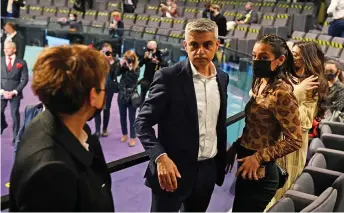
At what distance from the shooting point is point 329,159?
106 inches

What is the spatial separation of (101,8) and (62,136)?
12033 millimetres

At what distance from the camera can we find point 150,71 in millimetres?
5891

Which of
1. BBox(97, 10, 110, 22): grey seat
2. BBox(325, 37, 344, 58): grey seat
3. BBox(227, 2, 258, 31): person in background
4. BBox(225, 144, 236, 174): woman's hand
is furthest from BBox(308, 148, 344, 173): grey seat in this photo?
BBox(97, 10, 110, 22): grey seat

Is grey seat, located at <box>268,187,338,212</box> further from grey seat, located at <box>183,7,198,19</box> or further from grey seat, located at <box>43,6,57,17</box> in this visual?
grey seat, located at <box>43,6,57,17</box>

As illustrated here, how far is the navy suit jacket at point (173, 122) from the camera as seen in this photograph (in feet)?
5.55

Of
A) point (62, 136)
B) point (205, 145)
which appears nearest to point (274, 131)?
point (205, 145)

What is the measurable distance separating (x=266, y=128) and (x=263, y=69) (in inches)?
9.4

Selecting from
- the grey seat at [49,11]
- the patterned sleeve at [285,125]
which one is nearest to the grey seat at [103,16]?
the grey seat at [49,11]

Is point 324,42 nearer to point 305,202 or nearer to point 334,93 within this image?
point 334,93

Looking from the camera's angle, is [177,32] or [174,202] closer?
[174,202]

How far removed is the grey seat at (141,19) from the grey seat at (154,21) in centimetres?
15

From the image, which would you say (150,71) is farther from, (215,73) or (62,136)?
(62,136)

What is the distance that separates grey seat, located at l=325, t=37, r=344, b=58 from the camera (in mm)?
6977

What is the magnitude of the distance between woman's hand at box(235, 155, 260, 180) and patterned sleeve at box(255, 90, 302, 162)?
3 cm
